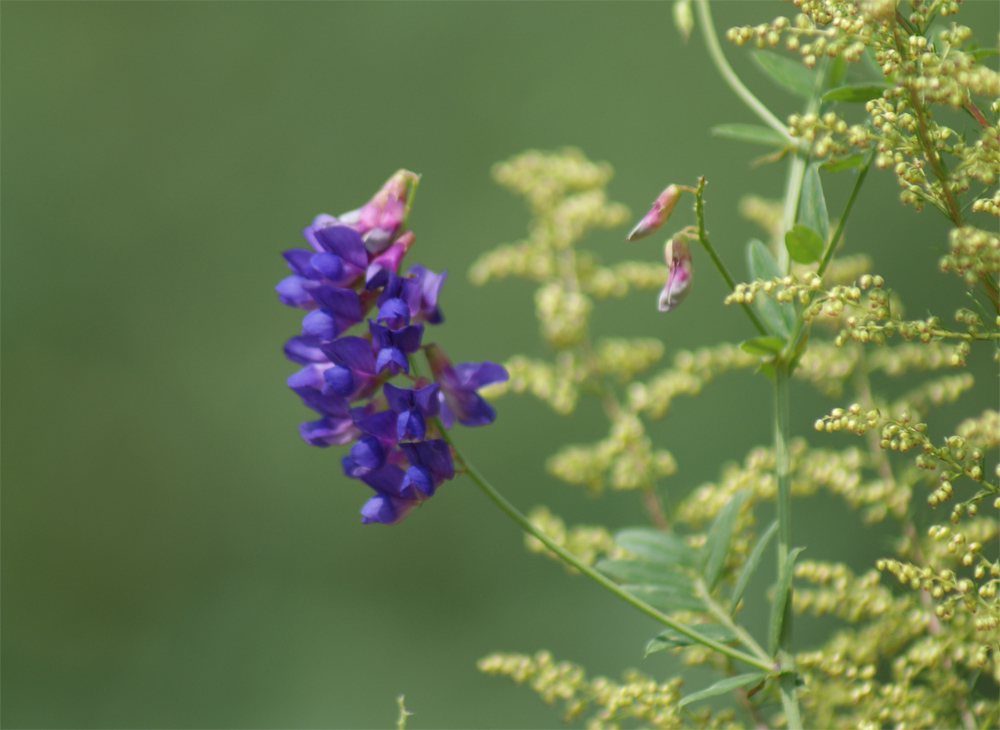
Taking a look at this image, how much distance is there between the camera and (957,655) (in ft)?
1.38

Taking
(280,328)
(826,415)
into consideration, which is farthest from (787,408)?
(280,328)

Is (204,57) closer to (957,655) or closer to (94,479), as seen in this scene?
(94,479)

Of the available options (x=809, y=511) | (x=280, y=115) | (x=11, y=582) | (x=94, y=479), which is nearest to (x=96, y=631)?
(x=11, y=582)

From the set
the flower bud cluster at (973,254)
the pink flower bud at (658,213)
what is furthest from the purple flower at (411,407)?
the flower bud cluster at (973,254)

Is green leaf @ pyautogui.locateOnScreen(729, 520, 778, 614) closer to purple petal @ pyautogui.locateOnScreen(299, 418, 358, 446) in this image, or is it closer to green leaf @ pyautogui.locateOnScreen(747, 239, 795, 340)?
green leaf @ pyautogui.locateOnScreen(747, 239, 795, 340)

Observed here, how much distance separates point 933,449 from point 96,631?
5.45ft

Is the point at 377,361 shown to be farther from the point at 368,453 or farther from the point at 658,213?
the point at 658,213

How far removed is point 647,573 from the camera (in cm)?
54

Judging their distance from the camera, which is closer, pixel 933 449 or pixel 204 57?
pixel 933 449

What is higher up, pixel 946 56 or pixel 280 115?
pixel 280 115

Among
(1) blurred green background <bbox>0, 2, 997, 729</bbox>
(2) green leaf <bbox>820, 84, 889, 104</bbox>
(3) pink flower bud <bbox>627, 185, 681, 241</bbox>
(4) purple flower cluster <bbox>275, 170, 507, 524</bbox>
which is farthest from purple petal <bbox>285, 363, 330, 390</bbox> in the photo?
(1) blurred green background <bbox>0, 2, 997, 729</bbox>

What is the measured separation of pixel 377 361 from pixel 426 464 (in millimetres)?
57

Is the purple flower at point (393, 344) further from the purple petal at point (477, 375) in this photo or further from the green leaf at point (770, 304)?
the green leaf at point (770, 304)

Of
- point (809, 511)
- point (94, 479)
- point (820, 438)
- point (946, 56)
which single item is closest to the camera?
point (946, 56)
